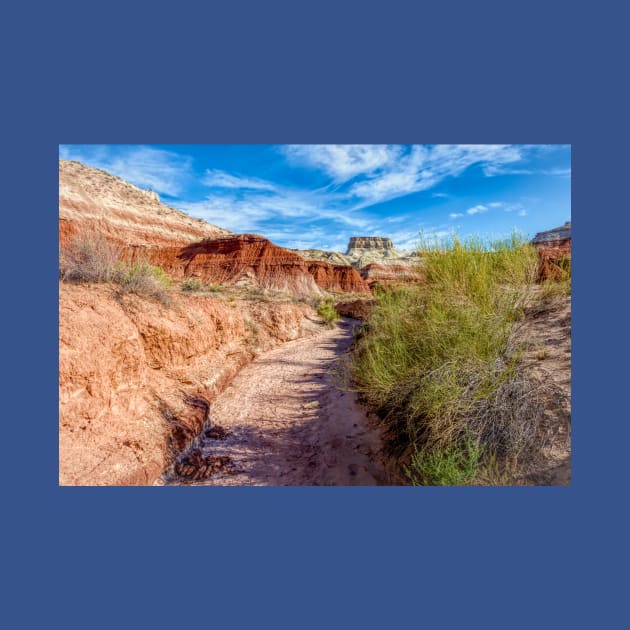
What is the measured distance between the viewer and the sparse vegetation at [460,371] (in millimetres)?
2391

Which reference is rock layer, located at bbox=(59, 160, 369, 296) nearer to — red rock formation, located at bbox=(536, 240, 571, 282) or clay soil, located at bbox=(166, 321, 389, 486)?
clay soil, located at bbox=(166, 321, 389, 486)

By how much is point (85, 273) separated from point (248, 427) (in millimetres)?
2949

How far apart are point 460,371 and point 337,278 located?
1161 inches

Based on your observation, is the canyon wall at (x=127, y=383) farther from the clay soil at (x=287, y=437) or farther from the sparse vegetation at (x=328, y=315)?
the sparse vegetation at (x=328, y=315)

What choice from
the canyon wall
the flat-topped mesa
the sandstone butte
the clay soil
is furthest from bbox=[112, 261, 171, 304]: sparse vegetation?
the flat-topped mesa

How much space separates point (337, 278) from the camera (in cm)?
3184

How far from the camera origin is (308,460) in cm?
353

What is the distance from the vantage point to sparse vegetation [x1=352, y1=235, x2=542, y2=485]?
2.39m

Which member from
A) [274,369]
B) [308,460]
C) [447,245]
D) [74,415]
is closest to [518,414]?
[447,245]

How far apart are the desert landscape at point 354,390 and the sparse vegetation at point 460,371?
0.05 feet

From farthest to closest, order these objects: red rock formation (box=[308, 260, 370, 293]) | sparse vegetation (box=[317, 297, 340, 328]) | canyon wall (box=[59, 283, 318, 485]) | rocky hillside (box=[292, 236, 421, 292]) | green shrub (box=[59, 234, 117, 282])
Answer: rocky hillside (box=[292, 236, 421, 292])
red rock formation (box=[308, 260, 370, 293])
sparse vegetation (box=[317, 297, 340, 328])
green shrub (box=[59, 234, 117, 282])
canyon wall (box=[59, 283, 318, 485])

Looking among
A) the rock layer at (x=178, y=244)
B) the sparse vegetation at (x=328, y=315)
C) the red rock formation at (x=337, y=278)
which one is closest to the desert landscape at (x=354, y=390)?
the sparse vegetation at (x=328, y=315)

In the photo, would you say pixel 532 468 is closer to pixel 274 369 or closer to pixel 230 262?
pixel 274 369

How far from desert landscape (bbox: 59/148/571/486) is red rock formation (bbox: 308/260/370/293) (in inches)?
986
